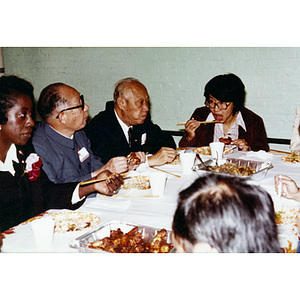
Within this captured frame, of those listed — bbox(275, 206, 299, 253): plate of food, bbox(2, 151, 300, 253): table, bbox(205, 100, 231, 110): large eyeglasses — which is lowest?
bbox(275, 206, 299, 253): plate of food

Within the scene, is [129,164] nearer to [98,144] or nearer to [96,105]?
[98,144]

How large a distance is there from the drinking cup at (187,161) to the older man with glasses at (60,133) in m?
0.39

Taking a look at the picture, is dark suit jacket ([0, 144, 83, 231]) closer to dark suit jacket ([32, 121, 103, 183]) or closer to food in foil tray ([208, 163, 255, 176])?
dark suit jacket ([32, 121, 103, 183])

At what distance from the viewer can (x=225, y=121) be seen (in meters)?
3.33

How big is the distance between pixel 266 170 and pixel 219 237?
1.33m

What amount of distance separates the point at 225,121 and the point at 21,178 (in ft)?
7.48

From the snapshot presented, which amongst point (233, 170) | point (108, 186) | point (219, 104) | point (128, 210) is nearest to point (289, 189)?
point (233, 170)

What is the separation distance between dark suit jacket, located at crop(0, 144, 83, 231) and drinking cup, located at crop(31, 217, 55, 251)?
439 mm

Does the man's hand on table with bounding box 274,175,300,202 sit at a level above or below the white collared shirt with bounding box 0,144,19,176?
below

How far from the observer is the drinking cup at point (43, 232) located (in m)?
1.14

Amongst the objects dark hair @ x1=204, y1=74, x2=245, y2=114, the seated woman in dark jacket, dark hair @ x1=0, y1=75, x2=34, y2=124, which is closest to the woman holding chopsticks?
dark hair @ x1=204, y1=74, x2=245, y2=114

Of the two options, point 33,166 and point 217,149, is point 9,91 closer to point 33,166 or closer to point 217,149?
point 33,166

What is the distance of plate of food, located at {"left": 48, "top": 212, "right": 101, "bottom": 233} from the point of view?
130 cm

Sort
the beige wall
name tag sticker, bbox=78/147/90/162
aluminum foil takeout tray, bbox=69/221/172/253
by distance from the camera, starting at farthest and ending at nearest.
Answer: the beige wall
name tag sticker, bbox=78/147/90/162
aluminum foil takeout tray, bbox=69/221/172/253
